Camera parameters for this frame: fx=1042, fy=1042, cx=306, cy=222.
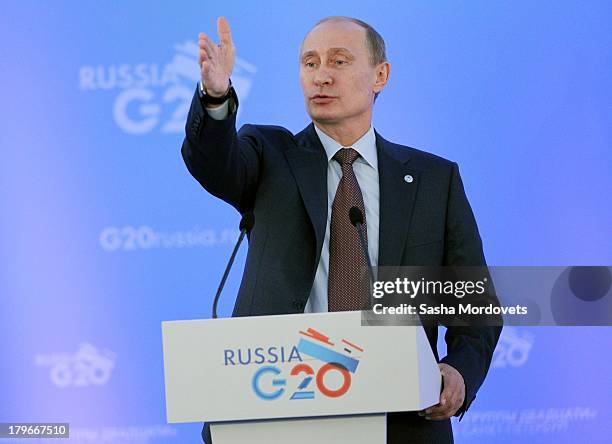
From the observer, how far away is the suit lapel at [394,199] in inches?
95.0

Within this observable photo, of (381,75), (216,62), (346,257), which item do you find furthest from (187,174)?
(216,62)

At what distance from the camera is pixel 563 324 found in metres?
3.87

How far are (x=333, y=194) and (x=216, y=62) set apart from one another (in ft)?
1.61

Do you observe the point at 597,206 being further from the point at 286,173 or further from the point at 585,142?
the point at 286,173

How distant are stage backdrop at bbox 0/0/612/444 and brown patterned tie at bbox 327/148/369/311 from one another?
1.42m

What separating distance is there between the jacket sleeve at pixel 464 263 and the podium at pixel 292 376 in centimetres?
54

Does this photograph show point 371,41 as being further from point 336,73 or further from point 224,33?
point 224,33

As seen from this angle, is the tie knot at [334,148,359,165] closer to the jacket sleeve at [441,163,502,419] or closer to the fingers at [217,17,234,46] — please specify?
the jacket sleeve at [441,163,502,419]

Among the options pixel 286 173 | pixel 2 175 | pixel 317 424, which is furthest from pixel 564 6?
pixel 317 424

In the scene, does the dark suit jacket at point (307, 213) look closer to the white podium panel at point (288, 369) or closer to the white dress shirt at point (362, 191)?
the white dress shirt at point (362, 191)

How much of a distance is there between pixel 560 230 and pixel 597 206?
174 millimetres

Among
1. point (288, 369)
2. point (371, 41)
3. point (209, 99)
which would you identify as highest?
point (371, 41)

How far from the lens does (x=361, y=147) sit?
8.47ft

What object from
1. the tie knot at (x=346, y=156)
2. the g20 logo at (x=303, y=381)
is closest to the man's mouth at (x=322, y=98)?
the tie knot at (x=346, y=156)
